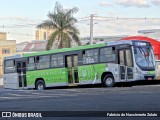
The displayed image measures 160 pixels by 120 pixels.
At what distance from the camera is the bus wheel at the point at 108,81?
2875 centimetres

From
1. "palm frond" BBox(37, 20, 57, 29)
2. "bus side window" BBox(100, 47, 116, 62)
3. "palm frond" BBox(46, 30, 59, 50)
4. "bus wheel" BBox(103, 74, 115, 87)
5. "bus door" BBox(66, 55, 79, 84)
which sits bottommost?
"bus wheel" BBox(103, 74, 115, 87)

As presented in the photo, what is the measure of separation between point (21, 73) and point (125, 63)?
1048 cm

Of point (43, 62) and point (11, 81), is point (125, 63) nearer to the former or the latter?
point (43, 62)

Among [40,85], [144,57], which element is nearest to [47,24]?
[40,85]

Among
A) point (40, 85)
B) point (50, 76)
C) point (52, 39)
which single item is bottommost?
point (40, 85)

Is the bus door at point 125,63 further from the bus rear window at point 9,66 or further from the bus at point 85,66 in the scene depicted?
the bus rear window at point 9,66

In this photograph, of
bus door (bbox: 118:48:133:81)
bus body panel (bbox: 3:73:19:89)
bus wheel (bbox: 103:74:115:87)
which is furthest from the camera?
bus body panel (bbox: 3:73:19:89)

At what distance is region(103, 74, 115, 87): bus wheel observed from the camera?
28.8 meters

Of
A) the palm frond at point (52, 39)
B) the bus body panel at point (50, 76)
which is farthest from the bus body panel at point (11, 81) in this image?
the palm frond at point (52, 39)

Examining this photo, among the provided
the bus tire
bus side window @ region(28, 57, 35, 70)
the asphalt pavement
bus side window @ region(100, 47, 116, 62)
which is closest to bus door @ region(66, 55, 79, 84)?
bus side window @ region(100, 47, 116, 62)

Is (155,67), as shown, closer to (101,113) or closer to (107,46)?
(107,46)

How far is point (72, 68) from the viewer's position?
103 ft

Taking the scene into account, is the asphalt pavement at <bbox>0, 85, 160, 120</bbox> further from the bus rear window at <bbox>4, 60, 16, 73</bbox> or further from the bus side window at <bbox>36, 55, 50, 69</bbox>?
the bus rear window at <bbox>4, 60, 16, 73</bbox>

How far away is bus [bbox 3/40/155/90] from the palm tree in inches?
639
